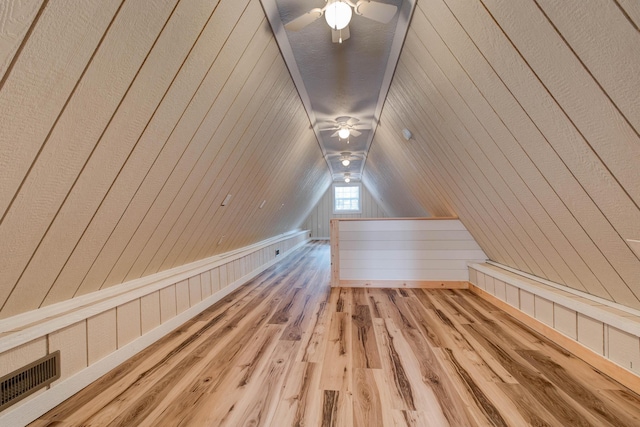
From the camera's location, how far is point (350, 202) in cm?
1105

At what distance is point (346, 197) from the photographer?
36.3ft

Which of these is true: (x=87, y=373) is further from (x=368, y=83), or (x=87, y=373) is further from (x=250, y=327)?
(x=368, y=83)

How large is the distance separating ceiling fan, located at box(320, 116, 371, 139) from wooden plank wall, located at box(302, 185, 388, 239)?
256 inches

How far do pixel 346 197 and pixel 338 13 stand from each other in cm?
949

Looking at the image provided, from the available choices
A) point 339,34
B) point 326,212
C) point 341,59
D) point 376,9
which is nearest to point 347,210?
point 326,212

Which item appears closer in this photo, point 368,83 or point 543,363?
point 543,363

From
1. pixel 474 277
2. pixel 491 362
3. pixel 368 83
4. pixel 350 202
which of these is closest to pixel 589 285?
pixel 491 362

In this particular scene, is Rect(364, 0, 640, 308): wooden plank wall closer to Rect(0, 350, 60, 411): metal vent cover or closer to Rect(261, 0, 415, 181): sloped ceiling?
Rect(261, 0, 415, 181): sloped ceiling

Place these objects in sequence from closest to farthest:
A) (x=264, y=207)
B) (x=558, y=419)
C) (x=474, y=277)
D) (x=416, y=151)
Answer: (x=558, y=419) → (x=416, y=151) → (x=474, y=277) → (x=264, y=207)

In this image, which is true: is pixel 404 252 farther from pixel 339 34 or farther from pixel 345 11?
pixel 345 11

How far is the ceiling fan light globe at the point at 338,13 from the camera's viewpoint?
160 cm

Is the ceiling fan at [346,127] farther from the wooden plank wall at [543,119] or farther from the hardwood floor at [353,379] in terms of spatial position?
the hardwood floor at [353,379]

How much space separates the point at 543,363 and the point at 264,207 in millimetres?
3644

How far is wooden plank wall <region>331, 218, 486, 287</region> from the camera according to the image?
3973 millimetres
